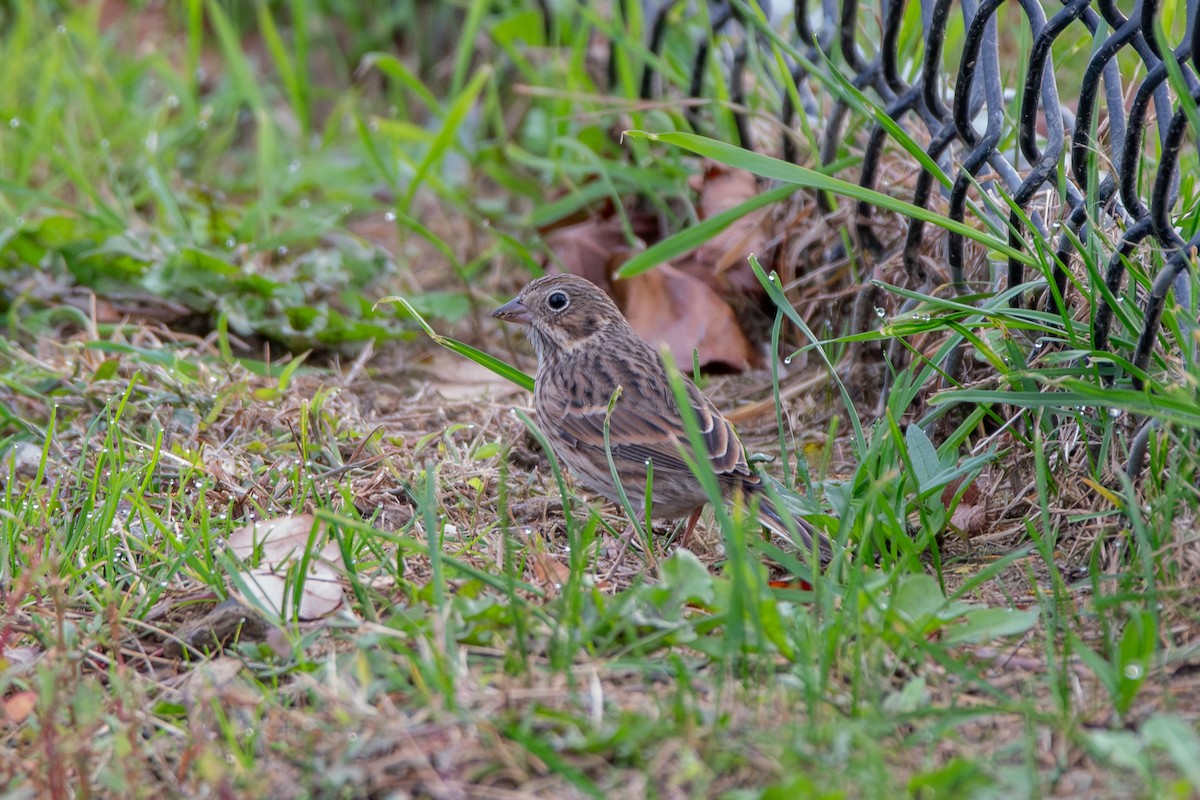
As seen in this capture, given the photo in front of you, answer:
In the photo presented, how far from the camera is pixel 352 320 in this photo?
553cm

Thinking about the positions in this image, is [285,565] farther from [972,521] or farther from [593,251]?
[593,251]

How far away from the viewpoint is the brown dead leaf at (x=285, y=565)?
317 centimetres

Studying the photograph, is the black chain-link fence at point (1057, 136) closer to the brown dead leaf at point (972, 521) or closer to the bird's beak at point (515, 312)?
the brown dead leaf at point (972, 521)

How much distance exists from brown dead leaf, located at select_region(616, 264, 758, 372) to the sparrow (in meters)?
0.22

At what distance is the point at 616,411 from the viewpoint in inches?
173

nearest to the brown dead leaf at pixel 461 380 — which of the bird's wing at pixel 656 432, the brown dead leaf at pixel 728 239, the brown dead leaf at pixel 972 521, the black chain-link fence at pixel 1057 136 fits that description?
the bird's wing at pixel 656 432

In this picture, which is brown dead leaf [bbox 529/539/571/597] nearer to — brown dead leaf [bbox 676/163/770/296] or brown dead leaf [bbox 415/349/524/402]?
brown dead leaf [bbox 415/349/524/402]

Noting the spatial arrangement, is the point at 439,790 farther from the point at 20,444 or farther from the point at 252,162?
the point at 252,162

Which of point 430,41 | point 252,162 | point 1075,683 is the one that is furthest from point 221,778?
point 430,41

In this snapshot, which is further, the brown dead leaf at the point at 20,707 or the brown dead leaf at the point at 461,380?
the brown dead leaf at the point at 461,380

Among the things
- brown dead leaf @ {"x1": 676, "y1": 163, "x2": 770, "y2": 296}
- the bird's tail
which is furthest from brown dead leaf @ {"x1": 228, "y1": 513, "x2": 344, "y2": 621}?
brown dead leaf @ {"x1": 676, "y1": 163, "x2": 770, "y2": 296}

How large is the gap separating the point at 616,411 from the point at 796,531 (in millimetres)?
1206

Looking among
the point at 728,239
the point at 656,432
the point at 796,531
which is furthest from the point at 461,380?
the point at 796,531

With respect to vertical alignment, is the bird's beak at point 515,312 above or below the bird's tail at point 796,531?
above
